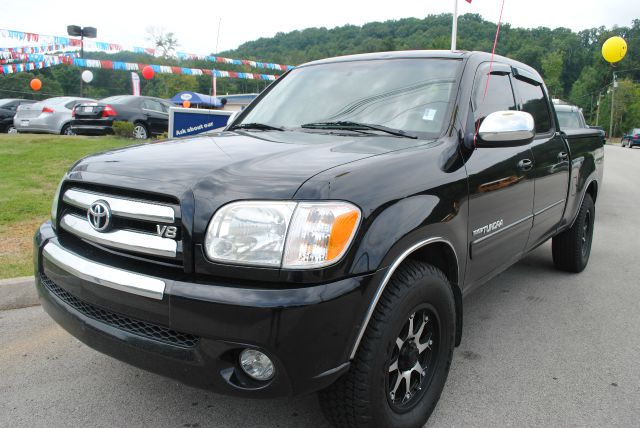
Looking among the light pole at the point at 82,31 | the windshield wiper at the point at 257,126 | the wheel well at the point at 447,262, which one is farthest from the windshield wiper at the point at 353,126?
the light pole at the point at 82,31

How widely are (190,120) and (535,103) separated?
4.23m

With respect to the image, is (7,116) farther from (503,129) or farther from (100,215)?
(503,129)

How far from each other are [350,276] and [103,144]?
10.0 meters

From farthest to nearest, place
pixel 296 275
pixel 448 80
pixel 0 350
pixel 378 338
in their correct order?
1. pixel 0 350
2. pixel 448 80
3. pixel 378 338
4. pixel 296 275

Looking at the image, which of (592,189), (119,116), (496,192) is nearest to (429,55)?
(496,192)

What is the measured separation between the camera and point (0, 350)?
10.2ft

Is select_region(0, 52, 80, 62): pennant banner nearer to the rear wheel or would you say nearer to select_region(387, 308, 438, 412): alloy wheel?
the rear wheel

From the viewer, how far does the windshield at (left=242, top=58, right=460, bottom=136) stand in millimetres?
2773

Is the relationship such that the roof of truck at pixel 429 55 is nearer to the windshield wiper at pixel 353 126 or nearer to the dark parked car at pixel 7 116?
the windshield wiper at pixel 353 126

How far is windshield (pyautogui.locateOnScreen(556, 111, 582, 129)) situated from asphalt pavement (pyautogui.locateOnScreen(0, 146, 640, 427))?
6.50 metres

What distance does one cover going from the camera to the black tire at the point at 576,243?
14.9ft

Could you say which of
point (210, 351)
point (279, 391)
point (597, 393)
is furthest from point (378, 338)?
point (597, 393)

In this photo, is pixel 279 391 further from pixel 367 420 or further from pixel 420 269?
pixel 420 269

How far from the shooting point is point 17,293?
12.1 ft
